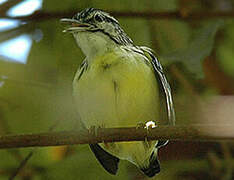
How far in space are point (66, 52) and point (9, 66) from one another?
0.42 meters

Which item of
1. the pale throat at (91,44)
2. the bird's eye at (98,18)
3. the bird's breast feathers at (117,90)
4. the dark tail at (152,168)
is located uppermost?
the bird's eye at (98,18)

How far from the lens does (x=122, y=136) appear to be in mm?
2412

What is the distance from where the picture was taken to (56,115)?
376 cm

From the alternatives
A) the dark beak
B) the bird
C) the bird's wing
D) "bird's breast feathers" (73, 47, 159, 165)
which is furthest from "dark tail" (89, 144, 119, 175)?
the dark beak

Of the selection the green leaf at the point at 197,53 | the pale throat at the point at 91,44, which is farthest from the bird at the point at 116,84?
the green leaf at the point at 197,53

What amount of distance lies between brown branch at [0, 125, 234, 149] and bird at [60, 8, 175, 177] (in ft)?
1.79

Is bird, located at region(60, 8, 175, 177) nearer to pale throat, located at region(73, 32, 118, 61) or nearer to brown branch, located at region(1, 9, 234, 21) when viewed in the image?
pale throat, located at region(73, 32, 118, 61)

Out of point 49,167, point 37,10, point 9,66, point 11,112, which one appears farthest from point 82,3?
point 49,167

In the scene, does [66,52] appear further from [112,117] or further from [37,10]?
[112,117]

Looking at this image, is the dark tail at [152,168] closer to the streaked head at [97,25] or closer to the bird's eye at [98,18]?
the streaked head at [97,25]

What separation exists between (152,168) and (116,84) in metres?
0.74

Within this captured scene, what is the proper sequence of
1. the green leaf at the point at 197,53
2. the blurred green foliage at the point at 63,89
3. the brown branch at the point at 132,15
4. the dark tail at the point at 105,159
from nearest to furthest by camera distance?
1. the green leaf at the point at 197,53
2. the dark tail at the point at 105,159
3. the blurred green foliage at the point at 63,89
4. the brown branch at the point at 132,15

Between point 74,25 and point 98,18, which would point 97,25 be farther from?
point 74,25

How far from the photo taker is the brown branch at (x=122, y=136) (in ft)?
7.40
